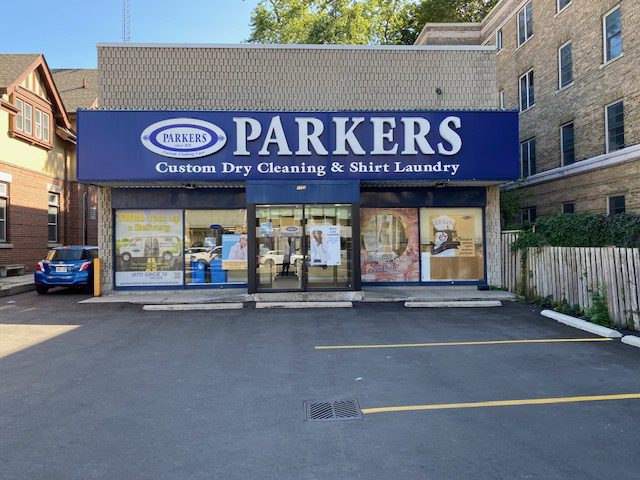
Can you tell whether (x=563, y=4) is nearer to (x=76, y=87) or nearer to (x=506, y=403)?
(x=506, y=403)

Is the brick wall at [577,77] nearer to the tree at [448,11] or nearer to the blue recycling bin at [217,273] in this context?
the tree at [448,11]

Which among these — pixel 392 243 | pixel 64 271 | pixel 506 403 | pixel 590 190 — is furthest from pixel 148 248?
pixel 590 190

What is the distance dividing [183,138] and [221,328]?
20.4ft

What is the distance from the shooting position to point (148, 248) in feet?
48.0

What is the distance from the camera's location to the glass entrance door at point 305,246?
13.5 metres

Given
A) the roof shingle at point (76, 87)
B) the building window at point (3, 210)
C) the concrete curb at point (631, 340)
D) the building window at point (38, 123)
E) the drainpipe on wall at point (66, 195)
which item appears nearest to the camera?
the concrete curb at point (631, 340)

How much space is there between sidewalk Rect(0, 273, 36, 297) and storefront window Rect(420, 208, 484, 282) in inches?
535

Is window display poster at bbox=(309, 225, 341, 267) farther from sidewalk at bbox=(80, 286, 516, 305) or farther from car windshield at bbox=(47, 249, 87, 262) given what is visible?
car windshield at bbox=(47, 249, 87, 262)

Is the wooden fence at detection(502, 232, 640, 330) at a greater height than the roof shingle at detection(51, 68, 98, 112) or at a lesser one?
lesser

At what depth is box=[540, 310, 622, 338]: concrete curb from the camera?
28.5ft

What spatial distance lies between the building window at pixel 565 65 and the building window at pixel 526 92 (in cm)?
229

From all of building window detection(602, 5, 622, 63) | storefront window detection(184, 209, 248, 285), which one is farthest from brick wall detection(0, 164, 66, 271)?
building window detection(602, 5, 622, 63)

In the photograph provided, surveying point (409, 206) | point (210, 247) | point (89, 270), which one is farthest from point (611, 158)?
point (89, 270)

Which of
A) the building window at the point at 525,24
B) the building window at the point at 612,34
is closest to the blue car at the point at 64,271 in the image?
the building window at the point at 612,34
